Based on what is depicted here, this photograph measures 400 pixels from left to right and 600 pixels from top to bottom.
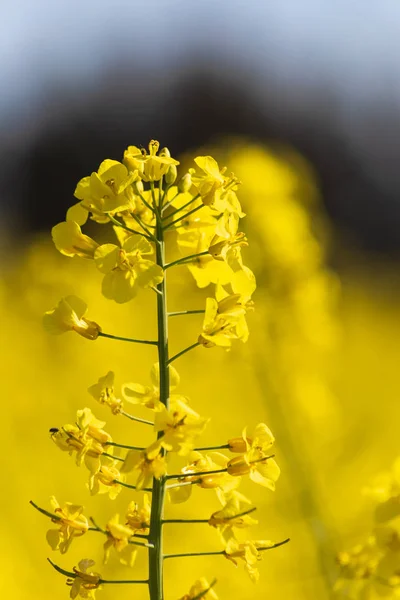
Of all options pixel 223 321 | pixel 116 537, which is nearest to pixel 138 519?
pixel 116 537

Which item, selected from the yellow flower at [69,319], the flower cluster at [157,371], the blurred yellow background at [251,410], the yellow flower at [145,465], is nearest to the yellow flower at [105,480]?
the flower cluster at [157,371]

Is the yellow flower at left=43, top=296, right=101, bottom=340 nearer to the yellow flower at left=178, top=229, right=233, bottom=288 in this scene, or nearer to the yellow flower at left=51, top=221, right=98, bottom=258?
the yellow flower at left=51, top=221, right=98, bottom=258

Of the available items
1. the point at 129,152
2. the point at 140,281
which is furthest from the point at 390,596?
the point at 129,152

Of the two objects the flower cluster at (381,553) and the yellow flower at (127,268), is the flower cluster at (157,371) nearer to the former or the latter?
the yellow flower at (127,268)

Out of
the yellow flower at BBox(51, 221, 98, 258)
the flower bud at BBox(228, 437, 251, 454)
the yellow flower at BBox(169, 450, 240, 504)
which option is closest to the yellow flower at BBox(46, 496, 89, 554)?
the yellow flower at BBox(169, 450, 240, 504)

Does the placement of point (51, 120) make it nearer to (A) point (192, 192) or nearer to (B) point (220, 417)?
(B) point (220, 417)

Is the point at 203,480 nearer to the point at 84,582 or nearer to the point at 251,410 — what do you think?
the point at 84,582
